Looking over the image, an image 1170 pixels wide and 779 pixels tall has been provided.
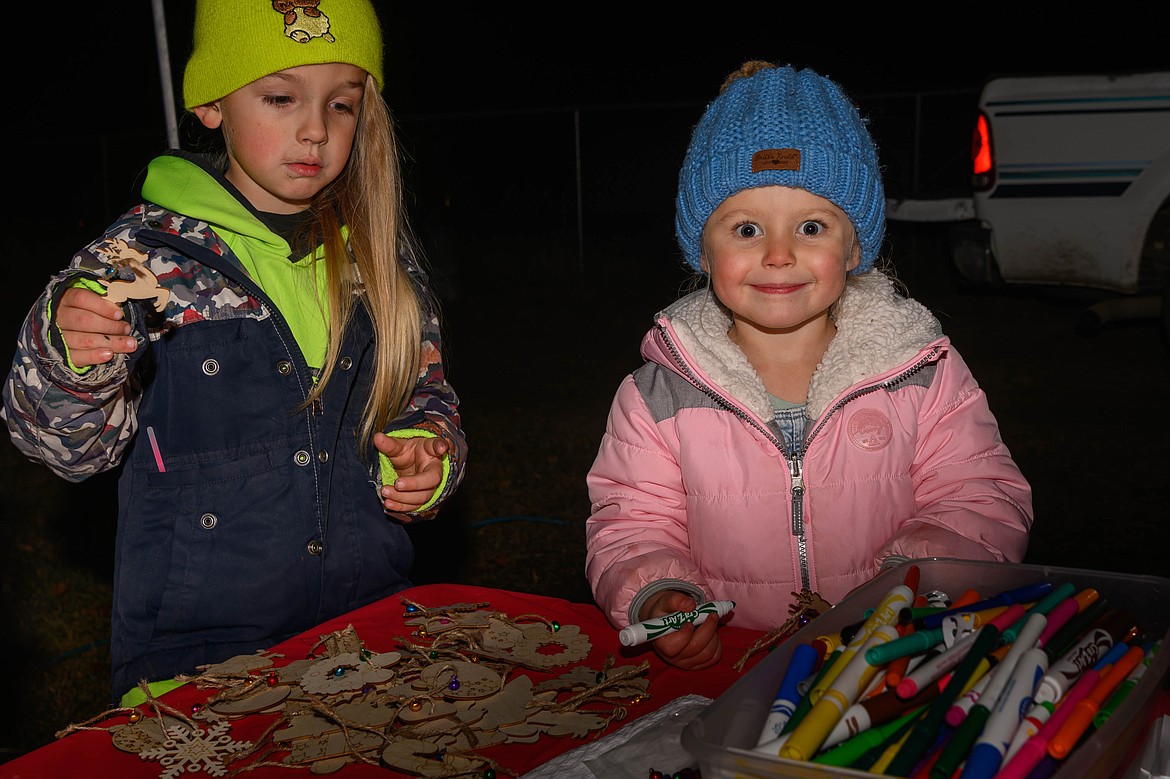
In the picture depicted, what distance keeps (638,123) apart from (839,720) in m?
20.4

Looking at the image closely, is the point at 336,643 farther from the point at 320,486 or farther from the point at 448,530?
the point at 448,530

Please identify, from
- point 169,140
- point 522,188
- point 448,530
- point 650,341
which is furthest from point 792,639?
point 522,188

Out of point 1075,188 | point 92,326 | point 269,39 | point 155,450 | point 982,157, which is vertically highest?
point 269,39

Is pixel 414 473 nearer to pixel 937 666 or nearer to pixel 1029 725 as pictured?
pixel 937 666

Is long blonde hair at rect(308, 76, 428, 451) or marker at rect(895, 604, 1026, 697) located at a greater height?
long blonde hair at rect(308, 76, 428, 451)

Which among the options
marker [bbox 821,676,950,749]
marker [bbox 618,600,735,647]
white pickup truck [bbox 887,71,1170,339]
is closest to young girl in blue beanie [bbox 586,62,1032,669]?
marker [bbox 618,600,735,647]

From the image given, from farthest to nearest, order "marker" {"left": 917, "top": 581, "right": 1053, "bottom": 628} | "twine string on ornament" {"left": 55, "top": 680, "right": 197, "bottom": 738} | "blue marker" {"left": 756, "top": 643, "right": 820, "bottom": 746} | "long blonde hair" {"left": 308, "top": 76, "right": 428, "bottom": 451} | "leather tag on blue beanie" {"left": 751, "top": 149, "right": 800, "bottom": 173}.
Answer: "long blonde hair" {"left": 308, "top": 76, "right": 428, "bottom": 451} < "leather tag on blue beanie" {"left": 751, "top": 149, "right": 800, "bottom": 173} < "twine string on ornament" {"left": 55, "top": 680, "right": 197, "bottom": 738} < "marker" {"left": 917, "top": 581, "right": 1053, "bottom": 628} < "blue marker" {"left": 756, "top": 643, "right": 820, "bottom": 746}

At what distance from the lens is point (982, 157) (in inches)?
250

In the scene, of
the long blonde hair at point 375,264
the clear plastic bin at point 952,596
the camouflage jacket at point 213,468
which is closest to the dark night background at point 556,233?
the long blonde hair at point 375,264

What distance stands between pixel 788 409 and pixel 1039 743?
1.00 meters

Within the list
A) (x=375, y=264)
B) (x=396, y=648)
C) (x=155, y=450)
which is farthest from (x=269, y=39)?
(x=396, y=648)

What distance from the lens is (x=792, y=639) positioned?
1171mm

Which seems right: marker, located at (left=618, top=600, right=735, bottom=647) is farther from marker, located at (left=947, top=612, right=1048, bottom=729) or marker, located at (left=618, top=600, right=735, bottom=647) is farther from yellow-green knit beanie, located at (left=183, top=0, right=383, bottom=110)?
yellow-green knit beanie, located at (left=183, top=0, right=383, bottom=110)

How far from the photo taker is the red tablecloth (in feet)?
4.29
